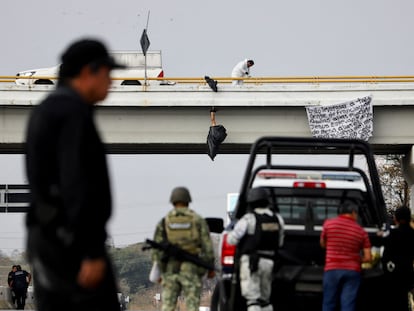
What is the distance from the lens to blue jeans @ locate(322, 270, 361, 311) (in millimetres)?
10680

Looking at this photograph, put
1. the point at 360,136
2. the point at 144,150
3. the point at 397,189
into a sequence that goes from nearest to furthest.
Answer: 1. the point at 360,136
2. the point at 144,150
3. the point at 397,189

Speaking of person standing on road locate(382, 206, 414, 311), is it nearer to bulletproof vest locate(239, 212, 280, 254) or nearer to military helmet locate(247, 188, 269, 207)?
bulletproof vest locate(239, 212, 280, 254)

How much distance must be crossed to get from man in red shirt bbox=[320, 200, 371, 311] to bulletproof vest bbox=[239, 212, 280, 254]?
0.49 m

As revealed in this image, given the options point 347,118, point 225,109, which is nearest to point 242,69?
point 225,109

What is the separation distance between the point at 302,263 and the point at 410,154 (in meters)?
29.1

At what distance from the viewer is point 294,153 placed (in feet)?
135

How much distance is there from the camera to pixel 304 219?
11.2 m

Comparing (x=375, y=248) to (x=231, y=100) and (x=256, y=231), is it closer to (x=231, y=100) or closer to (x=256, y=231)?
(x=256, y=231)

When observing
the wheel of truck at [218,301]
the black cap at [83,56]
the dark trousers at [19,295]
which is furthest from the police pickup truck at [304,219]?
the dark trousers at [19,295]

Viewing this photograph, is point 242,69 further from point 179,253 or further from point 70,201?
point 70,201

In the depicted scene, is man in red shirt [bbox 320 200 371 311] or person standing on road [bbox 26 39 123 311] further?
man in red shirt [bbox 320 200 371 311]

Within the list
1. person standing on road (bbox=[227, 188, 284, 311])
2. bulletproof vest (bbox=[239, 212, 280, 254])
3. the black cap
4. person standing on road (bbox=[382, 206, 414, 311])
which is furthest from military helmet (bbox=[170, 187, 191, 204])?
the black cap

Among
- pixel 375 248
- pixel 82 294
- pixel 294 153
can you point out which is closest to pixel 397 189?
pixel 294 153

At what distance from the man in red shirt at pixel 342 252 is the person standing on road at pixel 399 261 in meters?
0.42
